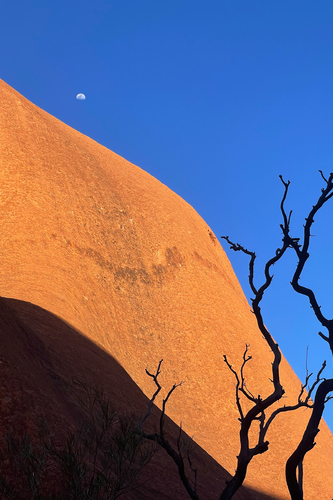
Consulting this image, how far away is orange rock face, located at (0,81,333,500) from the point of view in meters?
29.4

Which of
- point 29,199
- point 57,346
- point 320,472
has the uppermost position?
point 29,199

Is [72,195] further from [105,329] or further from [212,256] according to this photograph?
[212,256]

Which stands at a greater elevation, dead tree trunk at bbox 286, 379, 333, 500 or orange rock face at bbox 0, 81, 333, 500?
orange rock face at bbox 0, 81, 333, 500

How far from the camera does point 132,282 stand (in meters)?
39.3

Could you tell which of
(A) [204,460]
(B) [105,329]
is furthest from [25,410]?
(B) [105,329]

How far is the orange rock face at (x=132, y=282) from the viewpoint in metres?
29.4

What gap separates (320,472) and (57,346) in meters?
24.2

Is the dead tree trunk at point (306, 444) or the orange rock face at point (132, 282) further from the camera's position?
the orange rock face at point (132, 282)

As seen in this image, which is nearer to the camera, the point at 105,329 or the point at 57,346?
the point at 57,346

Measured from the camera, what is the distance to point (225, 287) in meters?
46.6

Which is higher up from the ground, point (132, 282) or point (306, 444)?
point (132, 282)

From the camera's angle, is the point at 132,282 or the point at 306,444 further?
the point at 132,282

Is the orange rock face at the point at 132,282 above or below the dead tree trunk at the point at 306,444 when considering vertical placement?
above

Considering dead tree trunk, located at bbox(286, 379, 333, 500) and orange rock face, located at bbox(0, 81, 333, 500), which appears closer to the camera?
dead tree trunk, located at bbox(286, 379, 333, 500)
